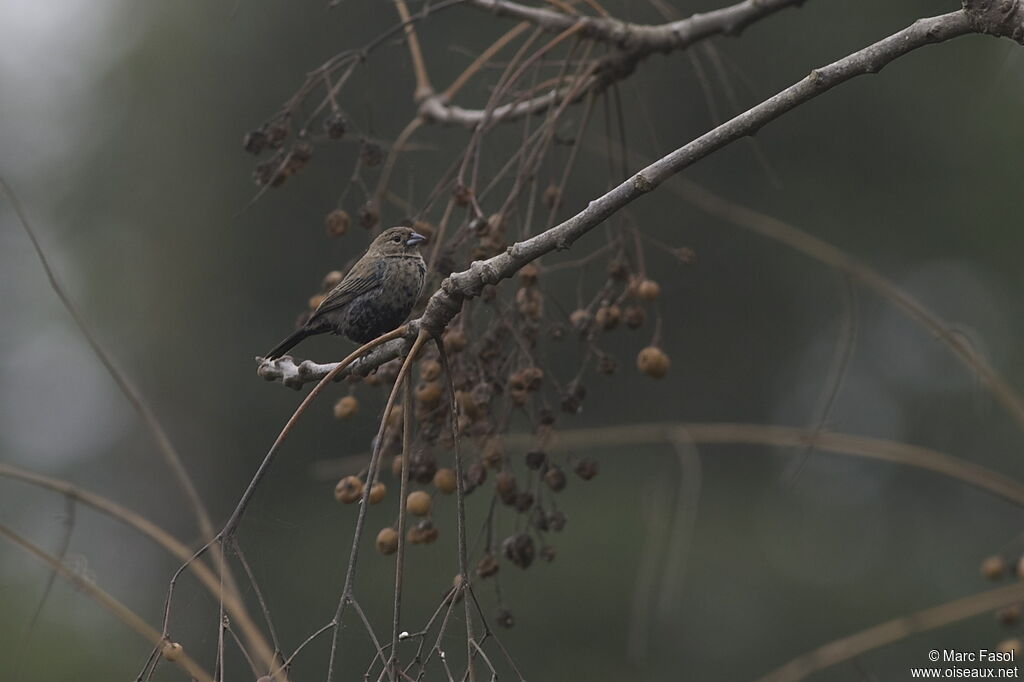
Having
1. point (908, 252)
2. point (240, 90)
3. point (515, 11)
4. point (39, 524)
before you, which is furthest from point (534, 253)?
point (240, 90)

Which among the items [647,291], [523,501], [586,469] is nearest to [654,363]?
[647,291]

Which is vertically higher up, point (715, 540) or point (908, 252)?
point (908, 252)

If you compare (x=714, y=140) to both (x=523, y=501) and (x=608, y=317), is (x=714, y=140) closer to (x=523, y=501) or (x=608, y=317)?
(x=608, y=317)

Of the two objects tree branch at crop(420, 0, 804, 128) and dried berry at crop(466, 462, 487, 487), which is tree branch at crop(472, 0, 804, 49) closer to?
tree branch at crop(420, 0, 804, 128)

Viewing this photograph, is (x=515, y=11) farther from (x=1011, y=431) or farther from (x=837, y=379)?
(x=1011, y=431)

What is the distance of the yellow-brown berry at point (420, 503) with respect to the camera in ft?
9.43

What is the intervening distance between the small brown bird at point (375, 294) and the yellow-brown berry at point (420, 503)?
610 millimetres

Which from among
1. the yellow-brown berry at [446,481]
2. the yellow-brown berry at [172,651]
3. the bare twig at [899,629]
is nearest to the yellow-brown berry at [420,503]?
the yellow-brown berry at [446,481]

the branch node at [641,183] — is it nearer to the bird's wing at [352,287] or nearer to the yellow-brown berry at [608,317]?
the yellow-brown berry at [608,317]

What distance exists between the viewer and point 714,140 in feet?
7.47

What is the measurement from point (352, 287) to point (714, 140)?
1406mm

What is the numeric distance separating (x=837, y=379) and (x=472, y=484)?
75 cm

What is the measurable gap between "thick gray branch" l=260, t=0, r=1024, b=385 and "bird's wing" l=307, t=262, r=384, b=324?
108cm

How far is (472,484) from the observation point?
2854mm
